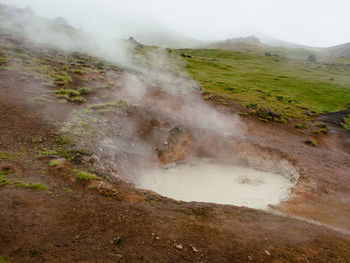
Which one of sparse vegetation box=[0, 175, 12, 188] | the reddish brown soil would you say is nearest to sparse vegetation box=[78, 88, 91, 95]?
the reddish brown soil

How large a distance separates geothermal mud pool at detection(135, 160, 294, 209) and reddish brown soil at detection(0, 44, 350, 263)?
157cm

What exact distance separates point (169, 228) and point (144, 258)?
3.78ft

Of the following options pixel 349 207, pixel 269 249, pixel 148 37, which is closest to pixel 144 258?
pixel 269 249

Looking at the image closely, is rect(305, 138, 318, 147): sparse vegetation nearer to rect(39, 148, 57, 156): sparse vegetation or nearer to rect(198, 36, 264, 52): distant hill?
rect(39, 148, 57, 156): sparse vegetation

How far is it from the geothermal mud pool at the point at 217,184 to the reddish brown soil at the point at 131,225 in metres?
1.57

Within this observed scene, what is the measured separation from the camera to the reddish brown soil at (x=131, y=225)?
4441 millimetres

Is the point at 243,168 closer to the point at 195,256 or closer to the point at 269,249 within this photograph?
the point at 269,249

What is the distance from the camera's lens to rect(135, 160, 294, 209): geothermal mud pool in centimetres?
A: 998

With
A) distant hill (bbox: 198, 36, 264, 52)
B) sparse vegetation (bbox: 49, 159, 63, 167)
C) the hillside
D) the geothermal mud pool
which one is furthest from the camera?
distant hill (bbox: 198, 36, 264, 52)

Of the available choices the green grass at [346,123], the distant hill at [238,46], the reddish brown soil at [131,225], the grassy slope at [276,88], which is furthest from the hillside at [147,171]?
the distant hill at [238,46]

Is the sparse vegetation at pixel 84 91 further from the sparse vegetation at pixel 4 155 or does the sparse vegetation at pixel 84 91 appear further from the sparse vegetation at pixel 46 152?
the sparse vegetation at pixel 4 155

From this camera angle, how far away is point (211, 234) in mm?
5559

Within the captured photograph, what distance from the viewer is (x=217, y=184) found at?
11.3 meters

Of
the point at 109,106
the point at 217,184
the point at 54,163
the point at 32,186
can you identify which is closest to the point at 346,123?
the point at 217,184
